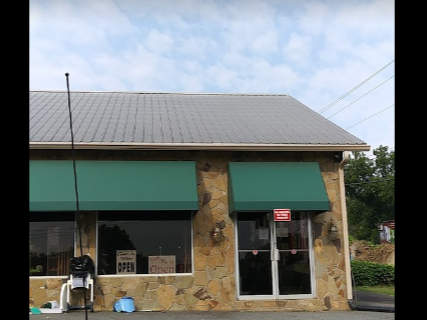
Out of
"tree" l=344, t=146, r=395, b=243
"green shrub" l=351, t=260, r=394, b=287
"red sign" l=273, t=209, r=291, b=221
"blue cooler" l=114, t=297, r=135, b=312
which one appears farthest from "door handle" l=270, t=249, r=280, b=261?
"tree" l=344, t=146, r=395, b=243

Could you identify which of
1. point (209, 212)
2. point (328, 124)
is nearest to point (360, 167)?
point (328, 124)

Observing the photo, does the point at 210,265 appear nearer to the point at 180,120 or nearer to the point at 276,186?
the point at 276,186

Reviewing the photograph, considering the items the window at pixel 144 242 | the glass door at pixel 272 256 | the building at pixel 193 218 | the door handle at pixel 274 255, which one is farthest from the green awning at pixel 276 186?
the window at pixel 144 242

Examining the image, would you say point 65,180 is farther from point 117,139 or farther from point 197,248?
point 197,248

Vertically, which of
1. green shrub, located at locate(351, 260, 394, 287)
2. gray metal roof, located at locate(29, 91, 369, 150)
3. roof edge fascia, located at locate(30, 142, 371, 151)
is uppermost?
gray metal roof, located at locate(29, 91, 369, 150)

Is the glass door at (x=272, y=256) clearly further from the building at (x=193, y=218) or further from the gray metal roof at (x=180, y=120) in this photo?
the gray metal roof at (x=180, y=120)

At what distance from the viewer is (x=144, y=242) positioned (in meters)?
9.96

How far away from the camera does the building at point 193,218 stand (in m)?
9.47

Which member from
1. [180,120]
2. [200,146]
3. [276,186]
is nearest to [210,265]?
[276,186]

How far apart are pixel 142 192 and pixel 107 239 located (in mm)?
1479

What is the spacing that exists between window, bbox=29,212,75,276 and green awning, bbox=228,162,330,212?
3.76m

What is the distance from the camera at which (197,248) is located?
988cm

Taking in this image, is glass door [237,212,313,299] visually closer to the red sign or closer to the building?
the building

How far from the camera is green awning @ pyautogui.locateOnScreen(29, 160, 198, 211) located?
30.0 ft
